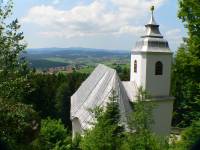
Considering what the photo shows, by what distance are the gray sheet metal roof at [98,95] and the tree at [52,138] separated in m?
4.75

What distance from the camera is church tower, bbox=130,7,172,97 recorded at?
3141cm

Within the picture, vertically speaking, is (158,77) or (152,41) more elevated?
(152,41)

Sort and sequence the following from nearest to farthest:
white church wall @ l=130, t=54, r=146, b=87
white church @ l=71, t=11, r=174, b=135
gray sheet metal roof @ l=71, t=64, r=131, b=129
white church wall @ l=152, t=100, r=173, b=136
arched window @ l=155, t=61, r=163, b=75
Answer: gray sheet metal roof @ l=71, t=64, r=131, b=129 → white church @ l=71, t=11, r=174, b=135 → white church wall @ l=130, t=54, r=146, b=87 → arched window @ l=155, t=61, r=163, b=75 → white church wall @ l=152, t=100, r=173, b=136

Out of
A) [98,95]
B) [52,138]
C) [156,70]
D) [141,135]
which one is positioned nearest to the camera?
[141,135]

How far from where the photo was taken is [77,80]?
60531mm

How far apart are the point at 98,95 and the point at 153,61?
→ 5272 millimetres

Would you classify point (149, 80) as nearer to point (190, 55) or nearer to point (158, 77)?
point (158, 77)

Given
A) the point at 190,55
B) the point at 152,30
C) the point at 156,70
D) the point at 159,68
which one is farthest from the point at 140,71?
the point at 190,55

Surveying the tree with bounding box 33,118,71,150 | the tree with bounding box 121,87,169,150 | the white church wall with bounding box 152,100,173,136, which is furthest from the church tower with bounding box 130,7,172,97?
the tree with bounding box 121,87,169,150

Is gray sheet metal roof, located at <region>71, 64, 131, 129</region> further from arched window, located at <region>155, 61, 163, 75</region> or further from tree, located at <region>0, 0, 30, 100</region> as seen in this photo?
tree, located at <region>0, 0, 30, 100</region>

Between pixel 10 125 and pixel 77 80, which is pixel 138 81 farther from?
pixel 77 80

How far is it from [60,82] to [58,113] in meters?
6.57

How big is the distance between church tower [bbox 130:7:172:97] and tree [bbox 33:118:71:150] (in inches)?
430

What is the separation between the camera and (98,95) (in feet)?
99.2
